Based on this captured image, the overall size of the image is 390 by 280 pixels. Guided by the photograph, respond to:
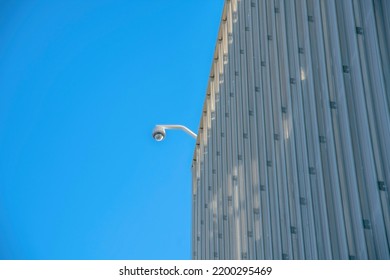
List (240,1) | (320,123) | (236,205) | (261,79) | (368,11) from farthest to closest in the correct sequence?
(240,1)
(236,205)
(261,79)
(320,123)
(368,11)

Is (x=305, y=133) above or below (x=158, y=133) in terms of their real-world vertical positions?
below

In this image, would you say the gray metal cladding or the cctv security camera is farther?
the cctv security camera

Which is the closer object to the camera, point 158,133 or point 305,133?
point 305,133

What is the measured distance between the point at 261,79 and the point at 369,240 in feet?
25.3

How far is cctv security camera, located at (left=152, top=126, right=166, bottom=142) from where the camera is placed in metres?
27.7

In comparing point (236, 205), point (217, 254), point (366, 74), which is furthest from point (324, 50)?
point (217, 254)

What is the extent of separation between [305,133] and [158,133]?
14.4 m

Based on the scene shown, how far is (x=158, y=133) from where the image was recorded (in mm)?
27828

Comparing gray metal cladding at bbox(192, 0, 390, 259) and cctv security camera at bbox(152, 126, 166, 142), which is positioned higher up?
cctv security camera at bbox(152, 126, 166, 142)

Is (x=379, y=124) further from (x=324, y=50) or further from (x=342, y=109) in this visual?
(x=324, y=50)

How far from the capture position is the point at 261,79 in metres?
17.8

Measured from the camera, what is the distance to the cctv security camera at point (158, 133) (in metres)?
27.7

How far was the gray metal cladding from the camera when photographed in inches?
427

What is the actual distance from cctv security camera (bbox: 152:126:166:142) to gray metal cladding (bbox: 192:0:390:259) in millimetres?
4625
